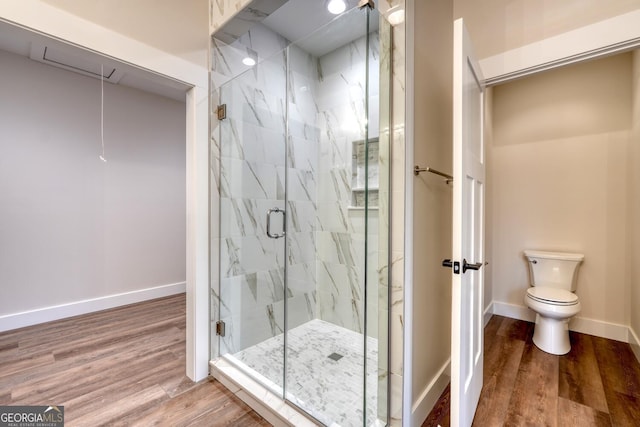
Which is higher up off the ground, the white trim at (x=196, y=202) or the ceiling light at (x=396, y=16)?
the ceiling light at (x=396, y=16)

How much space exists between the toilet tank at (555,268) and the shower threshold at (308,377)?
6.05ft

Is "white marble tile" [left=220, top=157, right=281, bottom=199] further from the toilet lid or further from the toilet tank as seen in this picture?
Result: the toilet tank

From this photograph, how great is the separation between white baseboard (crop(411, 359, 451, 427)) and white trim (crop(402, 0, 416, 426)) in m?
0.09

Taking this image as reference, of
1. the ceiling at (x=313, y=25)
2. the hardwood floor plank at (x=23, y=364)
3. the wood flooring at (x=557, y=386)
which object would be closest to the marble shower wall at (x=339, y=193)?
the ceiling at (x=313, y=25)

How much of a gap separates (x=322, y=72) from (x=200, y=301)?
230 cm

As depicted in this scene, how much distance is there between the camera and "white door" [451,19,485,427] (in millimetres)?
1179

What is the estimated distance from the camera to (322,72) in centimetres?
271

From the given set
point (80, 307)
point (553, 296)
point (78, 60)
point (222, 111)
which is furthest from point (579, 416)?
point (78, 60)

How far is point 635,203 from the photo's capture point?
7.13ft

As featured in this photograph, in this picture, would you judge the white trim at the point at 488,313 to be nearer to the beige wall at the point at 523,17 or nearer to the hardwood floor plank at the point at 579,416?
the hardwood floor plank at the point at 579,416

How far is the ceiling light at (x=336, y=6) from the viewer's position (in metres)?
2.22

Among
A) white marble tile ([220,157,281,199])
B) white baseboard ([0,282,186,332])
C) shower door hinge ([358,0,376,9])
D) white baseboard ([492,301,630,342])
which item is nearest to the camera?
shower door hinge ([358,0,376,9])


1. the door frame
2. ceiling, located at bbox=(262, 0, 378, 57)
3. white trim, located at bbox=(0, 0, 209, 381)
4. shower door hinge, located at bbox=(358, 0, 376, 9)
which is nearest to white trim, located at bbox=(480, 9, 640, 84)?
the door frame

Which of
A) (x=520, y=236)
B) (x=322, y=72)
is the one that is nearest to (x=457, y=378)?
(x=520, y=236)
